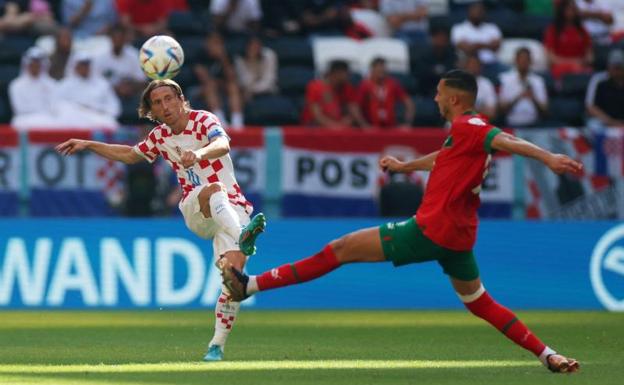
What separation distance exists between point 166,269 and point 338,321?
2796 mm

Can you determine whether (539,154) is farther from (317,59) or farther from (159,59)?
(317,59)

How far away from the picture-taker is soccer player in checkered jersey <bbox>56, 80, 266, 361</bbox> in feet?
35.7

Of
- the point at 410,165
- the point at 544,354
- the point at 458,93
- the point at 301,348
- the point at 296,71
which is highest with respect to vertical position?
the point at 458,93

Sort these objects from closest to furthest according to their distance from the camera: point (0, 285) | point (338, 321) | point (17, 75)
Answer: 1. point (338, 321)
2. point (0, 285)
3. point (17, 75)

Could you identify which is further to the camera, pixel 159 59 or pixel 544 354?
pixel 159 59

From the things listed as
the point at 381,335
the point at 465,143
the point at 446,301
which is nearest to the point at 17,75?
the point at 446,301

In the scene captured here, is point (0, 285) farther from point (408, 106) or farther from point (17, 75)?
point (408, 106)

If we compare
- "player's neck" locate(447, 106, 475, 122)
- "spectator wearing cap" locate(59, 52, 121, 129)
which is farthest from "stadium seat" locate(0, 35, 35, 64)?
"player's neck" locate(447, 106, 475, 122)

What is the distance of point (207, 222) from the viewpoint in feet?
36.3

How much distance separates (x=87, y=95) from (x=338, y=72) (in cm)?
339

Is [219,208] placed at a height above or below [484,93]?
above

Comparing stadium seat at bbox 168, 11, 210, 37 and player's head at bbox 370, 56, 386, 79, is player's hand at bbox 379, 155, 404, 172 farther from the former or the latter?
stadium seat at bbox 168, 11, 210, 37

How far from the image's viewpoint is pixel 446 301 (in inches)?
719

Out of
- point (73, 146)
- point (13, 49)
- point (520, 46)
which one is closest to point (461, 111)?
point (73, 146)
